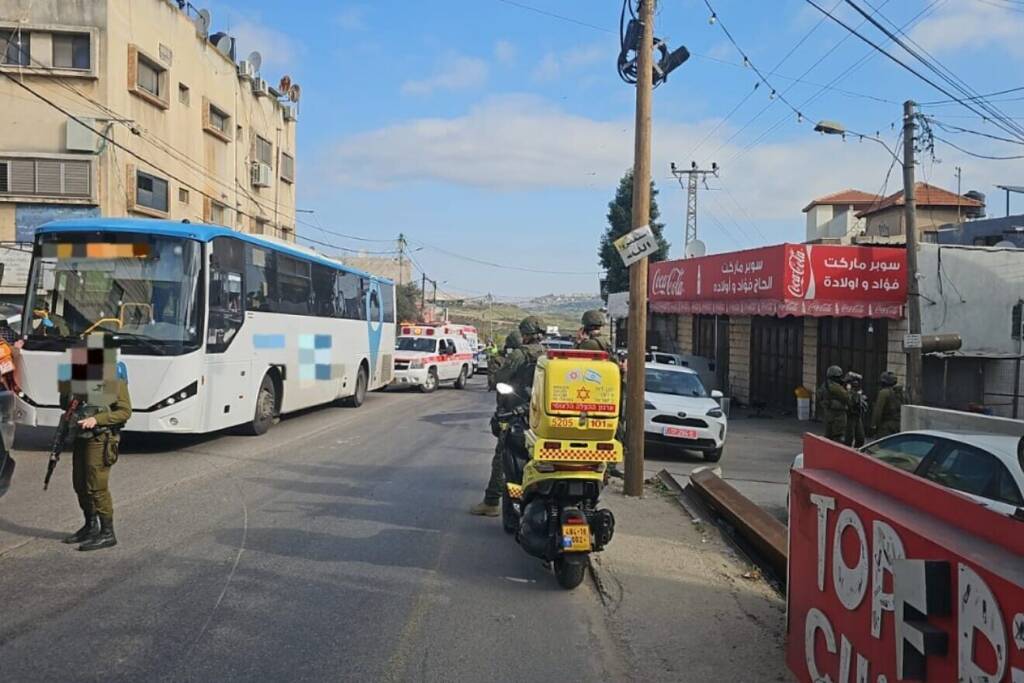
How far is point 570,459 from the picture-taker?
6223 mm

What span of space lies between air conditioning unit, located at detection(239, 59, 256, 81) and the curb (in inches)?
1248

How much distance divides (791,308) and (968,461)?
1378cm

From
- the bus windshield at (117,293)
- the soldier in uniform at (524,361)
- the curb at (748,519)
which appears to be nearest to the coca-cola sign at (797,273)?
the curb at (748,519)

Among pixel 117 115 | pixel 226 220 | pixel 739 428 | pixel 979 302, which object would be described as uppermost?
pixel 117 115

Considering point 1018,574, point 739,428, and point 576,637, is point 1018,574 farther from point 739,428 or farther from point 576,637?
point 739,428

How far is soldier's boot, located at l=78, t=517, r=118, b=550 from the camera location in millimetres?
6789

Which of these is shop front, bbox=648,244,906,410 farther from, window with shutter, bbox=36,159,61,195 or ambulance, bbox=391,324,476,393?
window with shutter, bbox=36,159,61,195

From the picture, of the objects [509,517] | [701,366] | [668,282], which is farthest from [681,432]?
[668,282]

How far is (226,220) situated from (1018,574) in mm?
35495

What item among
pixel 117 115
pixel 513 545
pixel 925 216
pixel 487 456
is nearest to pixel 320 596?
pixel 513 545

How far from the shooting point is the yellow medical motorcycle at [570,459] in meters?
6.16

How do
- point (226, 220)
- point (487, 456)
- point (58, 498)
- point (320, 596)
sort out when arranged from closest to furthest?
point (320, 596), point (58, 498), point (487, 456), point (226, 220)

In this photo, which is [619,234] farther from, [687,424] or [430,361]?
[687,424]

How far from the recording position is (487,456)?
13.1 meters
